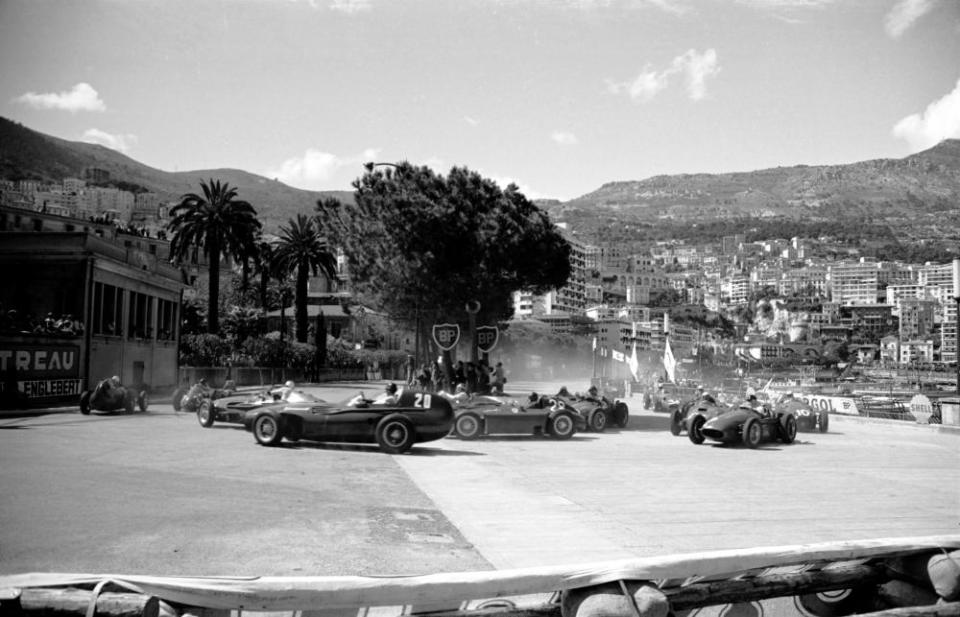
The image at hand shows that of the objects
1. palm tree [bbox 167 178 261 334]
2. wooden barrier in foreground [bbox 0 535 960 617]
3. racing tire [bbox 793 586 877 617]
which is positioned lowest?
racing tire [bbox 793 586 877 617]

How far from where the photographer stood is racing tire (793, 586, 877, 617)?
512cm


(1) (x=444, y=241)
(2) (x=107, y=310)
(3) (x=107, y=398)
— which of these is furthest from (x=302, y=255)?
(3) (x=107, y=398)

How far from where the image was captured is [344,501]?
1022 centimetres

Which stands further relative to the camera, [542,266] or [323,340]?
[323,340]

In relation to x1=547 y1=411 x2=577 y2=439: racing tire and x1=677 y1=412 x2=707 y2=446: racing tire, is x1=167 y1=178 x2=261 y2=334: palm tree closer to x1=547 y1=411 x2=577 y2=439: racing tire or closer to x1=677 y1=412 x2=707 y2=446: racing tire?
x1=547 y1=411 x2=577 y2=439: racing tire

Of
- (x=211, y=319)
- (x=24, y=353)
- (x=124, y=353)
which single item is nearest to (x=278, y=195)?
(x=211, y=319)

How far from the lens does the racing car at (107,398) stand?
23391mm

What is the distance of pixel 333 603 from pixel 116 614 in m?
0.93

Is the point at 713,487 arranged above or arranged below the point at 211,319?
below

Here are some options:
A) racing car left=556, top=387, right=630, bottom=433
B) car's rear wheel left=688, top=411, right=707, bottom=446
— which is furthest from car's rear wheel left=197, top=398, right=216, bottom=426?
car's rear wheel left=688, top=411, right=707, bottom=446

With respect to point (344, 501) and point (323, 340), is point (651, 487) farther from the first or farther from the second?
point (323, 340)

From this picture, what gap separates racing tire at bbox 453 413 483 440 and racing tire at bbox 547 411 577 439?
1.98m

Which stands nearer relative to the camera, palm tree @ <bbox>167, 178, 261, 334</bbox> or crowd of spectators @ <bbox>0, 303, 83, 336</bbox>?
crowd of spectators @ <bbox>0, 303, 83, 336</bbox>

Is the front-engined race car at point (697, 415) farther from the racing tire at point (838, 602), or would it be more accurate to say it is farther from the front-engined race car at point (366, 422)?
the racing tire at point (838, 602)
